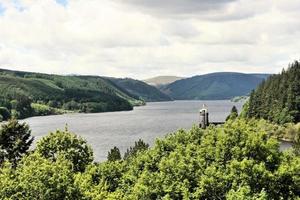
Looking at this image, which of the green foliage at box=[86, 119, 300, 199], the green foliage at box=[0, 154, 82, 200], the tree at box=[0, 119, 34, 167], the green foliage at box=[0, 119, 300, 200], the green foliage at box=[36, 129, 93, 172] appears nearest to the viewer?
the green foliage at box=[0, 154, 82, 200]

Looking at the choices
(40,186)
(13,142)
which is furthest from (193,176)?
(13,142)

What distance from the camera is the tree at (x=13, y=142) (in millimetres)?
98062

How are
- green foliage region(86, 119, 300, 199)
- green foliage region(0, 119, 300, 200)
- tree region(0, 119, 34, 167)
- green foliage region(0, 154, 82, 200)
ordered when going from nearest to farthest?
green foliage region(0, 154, 82, 200)
green foliage region(0, 119, 300, 200)
green foliage region(86, 119, 300, 199)
tree region(0, 119, 34, 167)

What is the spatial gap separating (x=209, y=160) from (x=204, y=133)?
39.1 feet

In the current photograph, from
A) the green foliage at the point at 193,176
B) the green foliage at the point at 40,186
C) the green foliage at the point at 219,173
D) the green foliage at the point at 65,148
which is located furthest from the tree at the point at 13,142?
the green foliage at the point at 40,186

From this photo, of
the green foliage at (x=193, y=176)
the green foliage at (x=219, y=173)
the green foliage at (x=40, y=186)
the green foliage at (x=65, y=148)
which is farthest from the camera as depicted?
the green foliage at (x=65, y=148)

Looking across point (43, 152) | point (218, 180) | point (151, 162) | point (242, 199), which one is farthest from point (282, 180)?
point (43, 152)

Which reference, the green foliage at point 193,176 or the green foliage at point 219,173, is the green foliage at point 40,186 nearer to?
Answer: the green foliage at point 193,176

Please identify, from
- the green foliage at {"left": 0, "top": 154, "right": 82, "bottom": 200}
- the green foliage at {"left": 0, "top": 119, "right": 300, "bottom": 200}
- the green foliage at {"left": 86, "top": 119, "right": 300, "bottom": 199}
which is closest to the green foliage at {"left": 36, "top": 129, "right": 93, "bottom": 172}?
the green foliage at {"left": 0, "top": 119, "right": 300, "bottom": 200}

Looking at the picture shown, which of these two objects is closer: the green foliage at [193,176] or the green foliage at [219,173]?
the green foliage at [193,176]

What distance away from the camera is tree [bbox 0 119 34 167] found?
98.1 metres

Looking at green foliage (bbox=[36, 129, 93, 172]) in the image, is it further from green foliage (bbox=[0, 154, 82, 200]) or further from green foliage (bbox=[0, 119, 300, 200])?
green foliage (bbox=[0, 154, 82, 200])

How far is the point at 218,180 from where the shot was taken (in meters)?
49.1

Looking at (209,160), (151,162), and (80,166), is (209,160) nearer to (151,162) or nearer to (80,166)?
(151,162)
